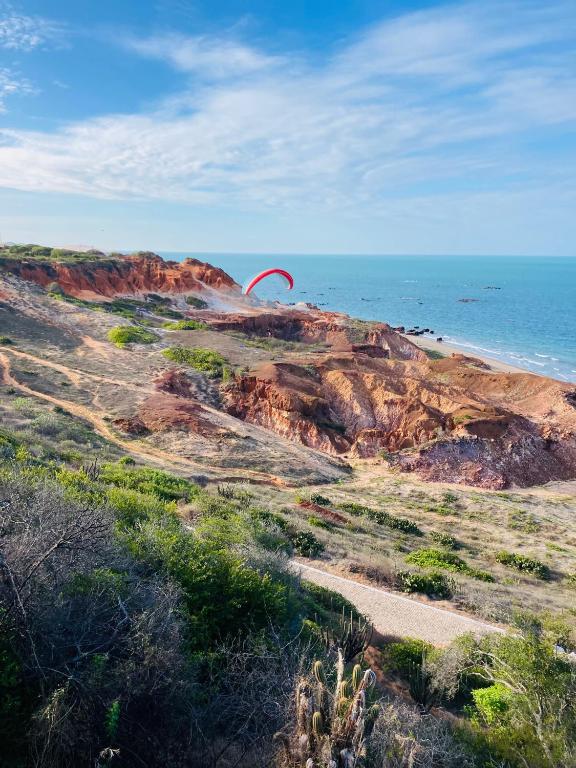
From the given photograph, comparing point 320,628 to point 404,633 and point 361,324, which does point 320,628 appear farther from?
point 361,324

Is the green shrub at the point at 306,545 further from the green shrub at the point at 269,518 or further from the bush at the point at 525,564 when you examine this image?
the bush at the point at 525,564

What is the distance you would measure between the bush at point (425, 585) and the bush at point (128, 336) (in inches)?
1185

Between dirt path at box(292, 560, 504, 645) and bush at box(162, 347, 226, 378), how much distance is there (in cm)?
2377

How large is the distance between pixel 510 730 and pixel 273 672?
291 centimetres

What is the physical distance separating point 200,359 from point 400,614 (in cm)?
2758

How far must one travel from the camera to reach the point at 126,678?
4.97 m

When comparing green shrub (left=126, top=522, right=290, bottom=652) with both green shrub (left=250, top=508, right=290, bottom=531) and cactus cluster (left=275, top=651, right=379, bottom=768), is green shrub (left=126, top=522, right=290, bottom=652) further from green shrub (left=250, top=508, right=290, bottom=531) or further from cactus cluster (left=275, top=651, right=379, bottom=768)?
green shrub (left=250, top=508, right=290, bottom=531)

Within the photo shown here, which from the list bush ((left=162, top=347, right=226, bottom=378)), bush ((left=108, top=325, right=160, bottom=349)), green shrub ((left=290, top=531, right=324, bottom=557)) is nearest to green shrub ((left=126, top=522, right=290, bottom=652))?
green shrub ((left=290, top=531, right=324, bottom=557))

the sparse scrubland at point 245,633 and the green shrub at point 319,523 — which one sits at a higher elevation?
the sparse scrubland at point 245,633

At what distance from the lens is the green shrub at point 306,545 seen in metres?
13.3

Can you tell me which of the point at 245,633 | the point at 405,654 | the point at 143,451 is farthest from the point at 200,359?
the point at 245,633

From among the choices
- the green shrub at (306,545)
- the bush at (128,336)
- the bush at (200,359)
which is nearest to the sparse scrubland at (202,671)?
the green shrub at (306,545)

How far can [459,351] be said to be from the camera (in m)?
75.1

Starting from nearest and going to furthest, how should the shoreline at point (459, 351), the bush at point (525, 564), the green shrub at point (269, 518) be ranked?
the green shrub at point (269, 518) → the bush at point (525, 564) → the shoreline at point (459, 351)
